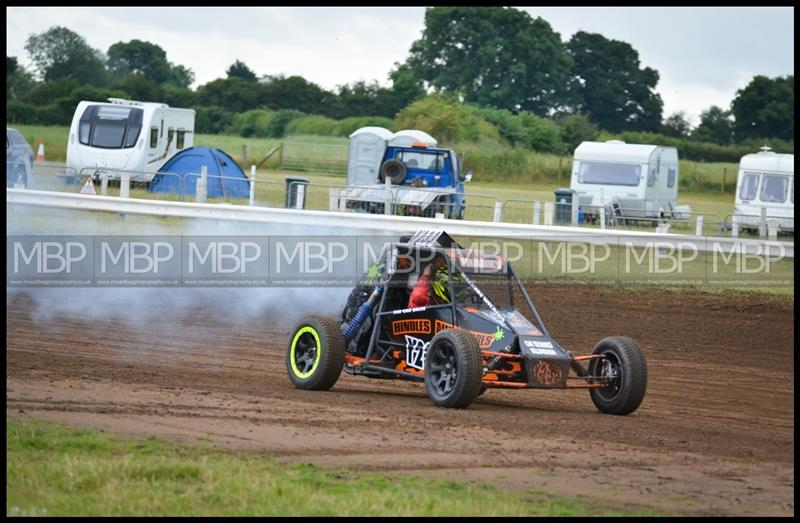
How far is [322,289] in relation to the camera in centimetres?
1914

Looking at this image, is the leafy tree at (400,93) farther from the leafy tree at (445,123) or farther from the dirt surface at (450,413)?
the dirt surface at (450,413)

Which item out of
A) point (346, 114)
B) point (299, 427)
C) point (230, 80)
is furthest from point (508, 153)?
point (299, 427)

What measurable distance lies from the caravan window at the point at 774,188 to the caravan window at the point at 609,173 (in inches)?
122

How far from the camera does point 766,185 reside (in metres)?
32.0

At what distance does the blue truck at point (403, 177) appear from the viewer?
26453 millimetres

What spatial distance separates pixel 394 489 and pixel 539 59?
64.1m

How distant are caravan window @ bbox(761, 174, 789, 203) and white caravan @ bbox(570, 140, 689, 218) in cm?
195

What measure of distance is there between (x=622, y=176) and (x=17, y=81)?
2683 centimetres

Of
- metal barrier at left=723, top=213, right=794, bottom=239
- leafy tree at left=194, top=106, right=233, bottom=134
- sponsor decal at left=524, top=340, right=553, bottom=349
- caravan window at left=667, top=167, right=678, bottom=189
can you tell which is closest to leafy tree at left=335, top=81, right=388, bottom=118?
leafy tree at left=194, top=106, right=233, bottom=134

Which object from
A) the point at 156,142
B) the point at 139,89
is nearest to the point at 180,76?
the point at 139,89

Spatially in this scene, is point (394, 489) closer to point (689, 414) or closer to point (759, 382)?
point (689, 414)

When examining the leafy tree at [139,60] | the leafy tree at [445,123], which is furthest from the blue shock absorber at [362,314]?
the leafy tree at [139,60]

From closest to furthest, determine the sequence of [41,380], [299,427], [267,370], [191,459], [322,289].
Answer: [191,459]
[299,427]
[41,380]
[267,370]
[322,289]

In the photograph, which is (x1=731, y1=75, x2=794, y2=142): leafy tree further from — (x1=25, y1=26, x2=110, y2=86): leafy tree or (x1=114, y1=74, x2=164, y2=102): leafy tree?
(x1=25, y1=26, x2=110, y2=86): leafy tree
